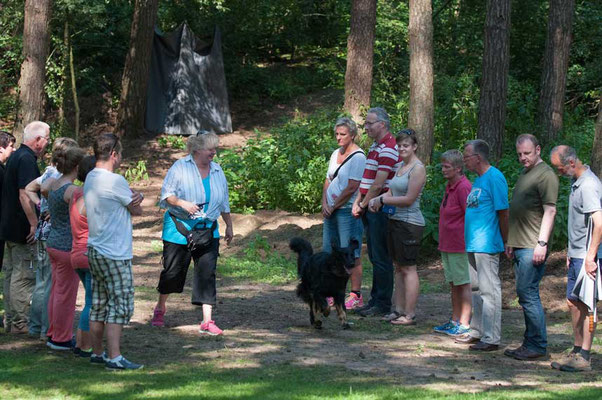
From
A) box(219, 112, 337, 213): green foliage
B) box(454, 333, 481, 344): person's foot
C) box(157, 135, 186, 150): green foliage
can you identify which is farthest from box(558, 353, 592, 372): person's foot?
box(157, 135, 186, 150): green foliage

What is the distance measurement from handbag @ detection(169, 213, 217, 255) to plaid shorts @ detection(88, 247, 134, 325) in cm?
136

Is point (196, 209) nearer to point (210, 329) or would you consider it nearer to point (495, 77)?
point (210, 329)

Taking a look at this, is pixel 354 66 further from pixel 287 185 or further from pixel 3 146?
pixel 3 146

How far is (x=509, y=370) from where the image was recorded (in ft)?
23.6

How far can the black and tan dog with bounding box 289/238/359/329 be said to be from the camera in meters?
8.30

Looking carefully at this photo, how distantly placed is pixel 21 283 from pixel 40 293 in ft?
0.94

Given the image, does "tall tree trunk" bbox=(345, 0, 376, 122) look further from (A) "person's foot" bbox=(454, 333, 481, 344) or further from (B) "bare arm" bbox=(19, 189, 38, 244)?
(B) "bare arm" bbox=(19, 189, 38, 244)

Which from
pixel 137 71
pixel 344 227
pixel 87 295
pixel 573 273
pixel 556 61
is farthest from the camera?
pixel 137 71

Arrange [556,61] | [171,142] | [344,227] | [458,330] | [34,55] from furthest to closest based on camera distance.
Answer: [171,142]
[556,61]
[34,55]
[344,227]
[458,330]

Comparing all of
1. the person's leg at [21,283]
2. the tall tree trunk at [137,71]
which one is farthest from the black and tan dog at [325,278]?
the tall tree trunk at [137,71]

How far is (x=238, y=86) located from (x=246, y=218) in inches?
596

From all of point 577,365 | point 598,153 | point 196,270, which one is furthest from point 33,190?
point 598,153

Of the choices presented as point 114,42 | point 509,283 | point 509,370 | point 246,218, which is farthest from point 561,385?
point 114,42

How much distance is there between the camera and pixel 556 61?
2003cm
